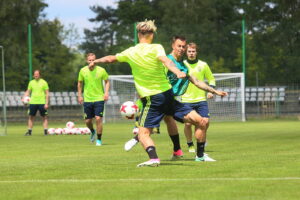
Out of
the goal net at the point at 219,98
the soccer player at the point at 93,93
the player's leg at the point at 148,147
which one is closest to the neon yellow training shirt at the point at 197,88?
the soccer player at the point at 93,93

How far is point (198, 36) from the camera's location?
36.9 m

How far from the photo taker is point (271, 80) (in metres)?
34.5

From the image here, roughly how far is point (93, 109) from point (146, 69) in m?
7.56

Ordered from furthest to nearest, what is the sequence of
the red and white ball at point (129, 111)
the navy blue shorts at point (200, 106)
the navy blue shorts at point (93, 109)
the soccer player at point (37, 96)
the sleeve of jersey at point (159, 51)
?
the soccer player at point (37, 96)
the navy blue shorts at point (93, 109)
the navy blue shorts at point (200, 106)
the red and white ball at point (129, 111)
the sleeve of jersey at point (159, 51)

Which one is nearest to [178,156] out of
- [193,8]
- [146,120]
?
[146,120]

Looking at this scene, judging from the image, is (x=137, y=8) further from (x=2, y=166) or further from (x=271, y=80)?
(x=2, y=166)

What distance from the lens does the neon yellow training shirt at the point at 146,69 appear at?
934 cm

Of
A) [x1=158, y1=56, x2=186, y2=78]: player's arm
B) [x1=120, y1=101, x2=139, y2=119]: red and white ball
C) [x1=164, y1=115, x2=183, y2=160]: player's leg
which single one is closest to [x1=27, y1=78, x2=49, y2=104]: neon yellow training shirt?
[x1=120, y1=101, x2=139, y2=119]: red and white ball

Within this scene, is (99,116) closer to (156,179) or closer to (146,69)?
(146,69)

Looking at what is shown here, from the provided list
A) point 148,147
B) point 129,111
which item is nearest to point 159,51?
point 148,147

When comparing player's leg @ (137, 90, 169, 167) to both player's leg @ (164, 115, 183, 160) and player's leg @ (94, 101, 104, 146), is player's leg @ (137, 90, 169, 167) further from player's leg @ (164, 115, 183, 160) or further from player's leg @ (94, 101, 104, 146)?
player's leg @ (94, 101, 104, 146)

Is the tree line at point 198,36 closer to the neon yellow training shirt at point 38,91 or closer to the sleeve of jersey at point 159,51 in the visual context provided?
the neon yellow training shirt at point 38,91

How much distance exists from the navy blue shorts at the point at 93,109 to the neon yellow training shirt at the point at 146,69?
7.17 metres

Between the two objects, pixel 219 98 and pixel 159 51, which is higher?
pixel 159 51
